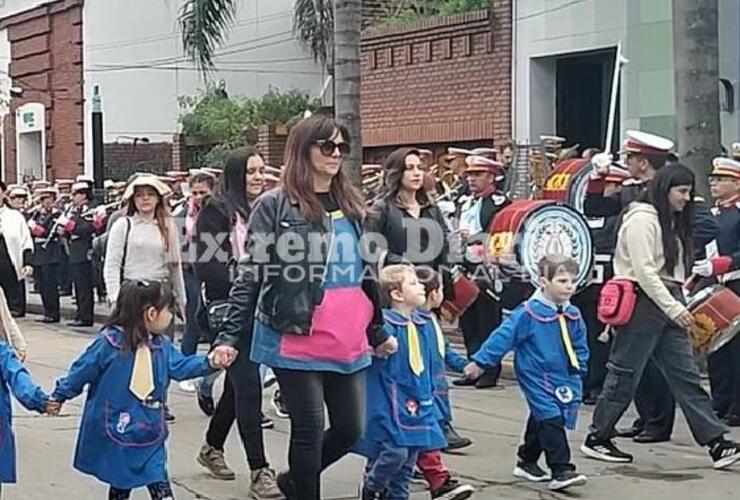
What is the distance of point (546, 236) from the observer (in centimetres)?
984

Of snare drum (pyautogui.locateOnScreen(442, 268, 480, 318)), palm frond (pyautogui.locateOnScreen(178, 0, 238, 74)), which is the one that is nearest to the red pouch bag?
snare drum (pyautogui.locateOnScreen(442, 268, 480, 318))

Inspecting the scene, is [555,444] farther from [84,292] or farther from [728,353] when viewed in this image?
[84,292]

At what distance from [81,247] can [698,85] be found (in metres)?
8.62

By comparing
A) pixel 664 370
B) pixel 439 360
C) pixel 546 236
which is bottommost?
pixel 664 370

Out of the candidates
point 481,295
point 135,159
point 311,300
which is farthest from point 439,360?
point 135,159

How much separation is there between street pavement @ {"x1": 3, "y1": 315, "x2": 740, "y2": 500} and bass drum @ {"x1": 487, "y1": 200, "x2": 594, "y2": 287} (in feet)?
3.70

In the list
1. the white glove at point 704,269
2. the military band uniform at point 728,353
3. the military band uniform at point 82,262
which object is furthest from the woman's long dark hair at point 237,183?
the military band uniform at point 82,262

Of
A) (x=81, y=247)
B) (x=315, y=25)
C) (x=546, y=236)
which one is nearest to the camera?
(x=546, y=236)

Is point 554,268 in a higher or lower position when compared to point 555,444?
higher

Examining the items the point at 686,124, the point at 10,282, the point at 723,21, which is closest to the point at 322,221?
the point at 686,124

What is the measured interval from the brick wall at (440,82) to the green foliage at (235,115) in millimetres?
5382

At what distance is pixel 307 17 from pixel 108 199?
27.5 feet

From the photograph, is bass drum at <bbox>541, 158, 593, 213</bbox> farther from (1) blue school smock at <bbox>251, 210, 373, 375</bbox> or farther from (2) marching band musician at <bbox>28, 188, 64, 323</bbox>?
(2) marching band musician at <bbox>28, 188, 64, 323</bbox>

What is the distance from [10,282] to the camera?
47.3 ft
